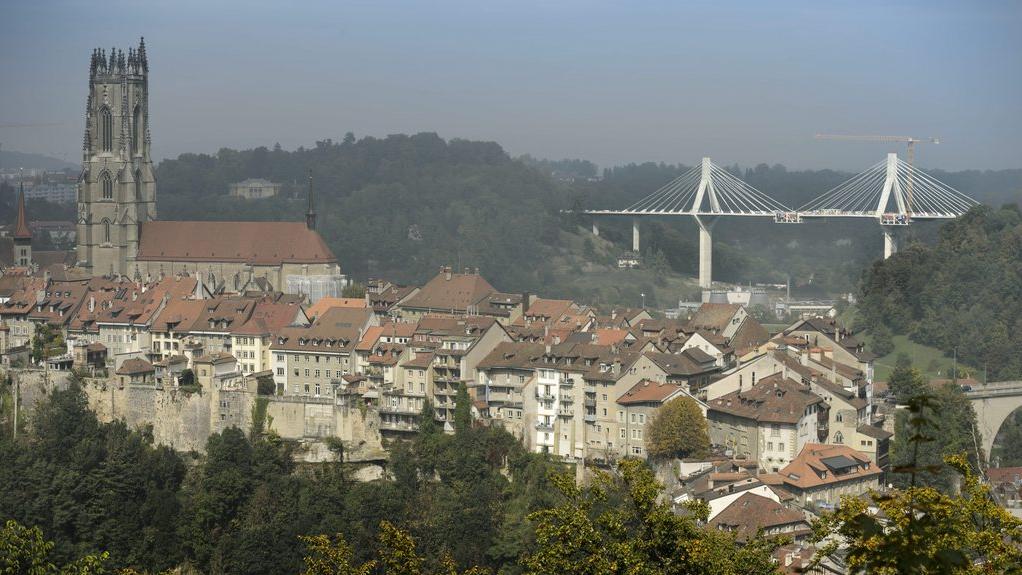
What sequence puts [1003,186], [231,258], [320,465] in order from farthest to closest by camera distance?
[1003,186] → [231,258] → [320,465]

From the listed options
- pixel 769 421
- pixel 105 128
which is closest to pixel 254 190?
pixel 105 128

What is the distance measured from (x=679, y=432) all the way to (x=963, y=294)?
85.5 ft

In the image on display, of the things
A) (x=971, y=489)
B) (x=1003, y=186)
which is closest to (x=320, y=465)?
(x=971, y=489)

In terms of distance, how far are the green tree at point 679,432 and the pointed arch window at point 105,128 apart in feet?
112

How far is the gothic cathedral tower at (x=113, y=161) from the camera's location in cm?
6097

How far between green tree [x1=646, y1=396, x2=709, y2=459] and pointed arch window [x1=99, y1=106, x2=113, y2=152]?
34.1 metres

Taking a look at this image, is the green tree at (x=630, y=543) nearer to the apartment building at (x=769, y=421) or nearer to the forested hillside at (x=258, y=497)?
the forested hillside at (x=258, y=497)

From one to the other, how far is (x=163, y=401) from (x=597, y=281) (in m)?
48.4

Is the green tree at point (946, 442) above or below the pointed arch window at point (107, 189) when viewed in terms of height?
below

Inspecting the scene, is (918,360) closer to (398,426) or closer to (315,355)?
(315,355)

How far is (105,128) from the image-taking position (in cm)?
6141

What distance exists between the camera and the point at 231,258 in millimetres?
59938

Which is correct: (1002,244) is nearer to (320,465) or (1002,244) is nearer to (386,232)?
(320,465)

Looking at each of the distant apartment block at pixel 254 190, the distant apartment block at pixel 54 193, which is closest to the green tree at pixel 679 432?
the distant apartment block at pixel 54 193
